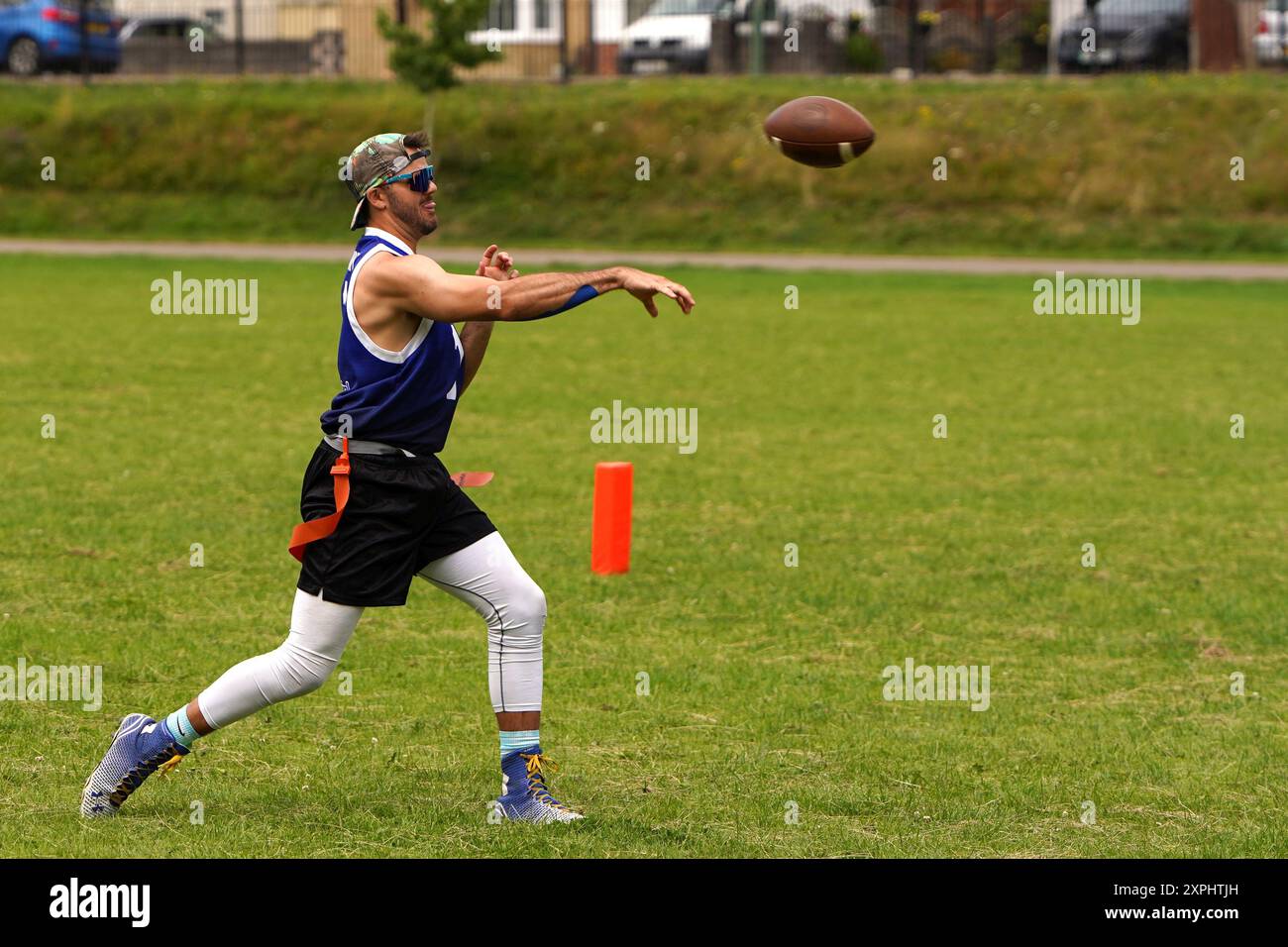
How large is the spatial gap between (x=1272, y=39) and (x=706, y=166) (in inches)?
465

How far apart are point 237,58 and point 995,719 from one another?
35342 millimetres

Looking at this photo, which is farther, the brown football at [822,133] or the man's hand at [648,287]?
the brown football at [822,133]

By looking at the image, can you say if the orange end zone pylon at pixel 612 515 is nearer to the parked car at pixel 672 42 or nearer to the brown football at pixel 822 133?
the brown football at pixel 822 133

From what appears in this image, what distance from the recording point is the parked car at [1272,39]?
36.9 meters

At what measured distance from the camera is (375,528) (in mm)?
6426

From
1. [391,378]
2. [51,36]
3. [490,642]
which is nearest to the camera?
[391,378]

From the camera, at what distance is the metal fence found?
125 ft

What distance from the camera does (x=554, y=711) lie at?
319 inches

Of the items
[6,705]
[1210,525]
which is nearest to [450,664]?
[6,705]
